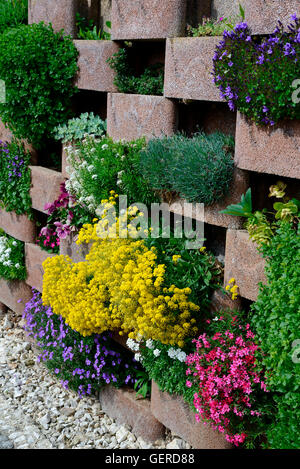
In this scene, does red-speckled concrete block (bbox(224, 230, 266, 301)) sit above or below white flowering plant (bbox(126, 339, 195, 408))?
above

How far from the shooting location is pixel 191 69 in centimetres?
328

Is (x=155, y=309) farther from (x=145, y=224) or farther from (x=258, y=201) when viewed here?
(x=258, y=201)

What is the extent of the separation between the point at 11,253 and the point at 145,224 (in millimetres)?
2177

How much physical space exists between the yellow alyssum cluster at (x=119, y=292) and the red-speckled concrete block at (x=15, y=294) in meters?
1.37

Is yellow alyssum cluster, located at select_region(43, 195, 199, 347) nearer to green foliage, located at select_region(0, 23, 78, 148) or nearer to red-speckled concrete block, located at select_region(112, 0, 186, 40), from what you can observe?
green foliage, located at select_region(0, 23, 78, 148)

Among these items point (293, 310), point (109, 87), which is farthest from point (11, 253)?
point (293, 310)

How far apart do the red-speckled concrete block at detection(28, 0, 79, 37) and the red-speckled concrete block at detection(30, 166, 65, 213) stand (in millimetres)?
1135

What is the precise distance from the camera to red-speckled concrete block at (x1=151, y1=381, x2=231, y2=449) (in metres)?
3.19

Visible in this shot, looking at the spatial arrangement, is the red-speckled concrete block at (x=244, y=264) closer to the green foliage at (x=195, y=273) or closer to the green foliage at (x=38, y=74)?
the green foliage at (x=195, y=273)

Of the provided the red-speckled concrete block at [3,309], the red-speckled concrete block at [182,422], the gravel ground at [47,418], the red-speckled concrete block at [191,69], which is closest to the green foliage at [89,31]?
the red-speckled concrete block at [191,69]

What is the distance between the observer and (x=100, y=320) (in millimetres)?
3568

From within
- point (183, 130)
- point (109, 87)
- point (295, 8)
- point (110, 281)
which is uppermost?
point (295, 8)

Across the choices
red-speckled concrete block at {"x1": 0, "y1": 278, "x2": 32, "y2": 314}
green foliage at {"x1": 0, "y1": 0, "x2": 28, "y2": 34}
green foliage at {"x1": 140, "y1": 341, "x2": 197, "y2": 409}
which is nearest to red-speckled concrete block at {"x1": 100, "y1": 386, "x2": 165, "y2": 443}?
green foliage at {"x1": 140, "y1": 341, "x2": 197, "y2": 409}

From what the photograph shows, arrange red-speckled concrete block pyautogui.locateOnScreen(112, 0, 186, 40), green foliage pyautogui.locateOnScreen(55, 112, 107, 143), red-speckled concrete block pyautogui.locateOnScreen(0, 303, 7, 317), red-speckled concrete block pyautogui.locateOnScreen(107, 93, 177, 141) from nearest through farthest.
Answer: red-speckled concrete block pyautogui.locateOnScreen(112, 0, 186, 40) < red-speckled concrete block pyautogui.locateOnScreen(107, 93, 177, 141) < green foliage pyautogui.locateOnScreen(55, 112, 107, 143) < red-speckled concrete block pyautogui.locateOnScreen(0, 303, 7, 317)
